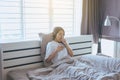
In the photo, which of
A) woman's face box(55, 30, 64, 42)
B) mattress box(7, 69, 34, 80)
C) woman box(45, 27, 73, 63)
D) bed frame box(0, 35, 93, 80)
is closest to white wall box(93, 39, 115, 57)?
woman box(45, 27, 73, 63)

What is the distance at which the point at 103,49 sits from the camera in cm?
374

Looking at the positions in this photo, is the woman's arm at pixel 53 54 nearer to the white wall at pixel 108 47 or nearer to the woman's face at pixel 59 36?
the woman's face at pixel 59 36

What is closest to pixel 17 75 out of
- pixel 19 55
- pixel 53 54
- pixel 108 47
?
pixel 19 55

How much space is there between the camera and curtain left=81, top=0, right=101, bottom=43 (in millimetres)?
3732

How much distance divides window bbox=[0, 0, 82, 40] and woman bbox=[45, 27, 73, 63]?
0.55 meters

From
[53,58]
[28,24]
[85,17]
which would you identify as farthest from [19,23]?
[85,17]

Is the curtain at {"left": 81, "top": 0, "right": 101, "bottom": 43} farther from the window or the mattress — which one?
the mattress

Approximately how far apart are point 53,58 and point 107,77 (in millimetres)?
1009

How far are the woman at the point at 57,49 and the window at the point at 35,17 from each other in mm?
549

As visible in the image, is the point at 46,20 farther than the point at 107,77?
Yes

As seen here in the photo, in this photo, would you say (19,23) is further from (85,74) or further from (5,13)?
(85,74)

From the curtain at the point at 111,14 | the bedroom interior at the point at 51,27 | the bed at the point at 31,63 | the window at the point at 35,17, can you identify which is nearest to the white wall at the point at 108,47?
the bedroom interior at the point at 51,27

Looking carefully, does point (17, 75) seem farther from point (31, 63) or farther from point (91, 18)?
point (91, 18)

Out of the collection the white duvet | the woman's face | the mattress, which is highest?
the woman's face
